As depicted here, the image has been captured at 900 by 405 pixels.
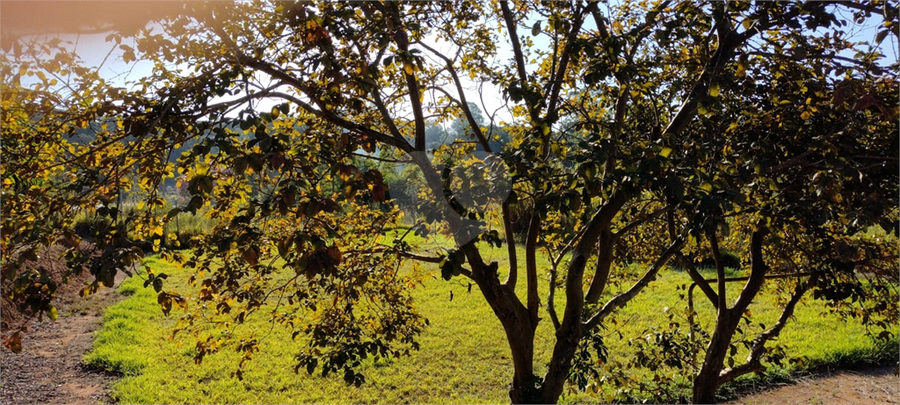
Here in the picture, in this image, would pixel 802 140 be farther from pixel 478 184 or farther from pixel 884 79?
pixel 478 184

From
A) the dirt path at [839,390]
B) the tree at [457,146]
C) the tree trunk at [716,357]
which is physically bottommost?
the dirt path at [839,390]

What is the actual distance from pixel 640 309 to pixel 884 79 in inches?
243

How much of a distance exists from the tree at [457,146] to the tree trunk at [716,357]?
0.05 feet

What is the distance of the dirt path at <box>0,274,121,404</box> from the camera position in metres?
5.48

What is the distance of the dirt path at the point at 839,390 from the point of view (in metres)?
5.09

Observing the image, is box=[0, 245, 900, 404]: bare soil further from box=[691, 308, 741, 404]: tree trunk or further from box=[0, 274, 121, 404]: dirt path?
Result: box=[691, 308, 741, 404]: tree trunk

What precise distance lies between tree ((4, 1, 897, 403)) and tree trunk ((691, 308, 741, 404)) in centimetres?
2

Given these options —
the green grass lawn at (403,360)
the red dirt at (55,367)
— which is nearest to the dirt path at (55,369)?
the red dirt at (55,367)

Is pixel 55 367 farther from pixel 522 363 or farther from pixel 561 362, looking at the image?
pixel 561 362

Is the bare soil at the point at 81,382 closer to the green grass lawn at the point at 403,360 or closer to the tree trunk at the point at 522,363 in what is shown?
the green grass lawn at the point at 403,360

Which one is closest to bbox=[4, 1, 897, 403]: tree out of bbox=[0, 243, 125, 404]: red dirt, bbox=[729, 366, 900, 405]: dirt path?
bbox=[729, 366, 900, 405]: dirt path

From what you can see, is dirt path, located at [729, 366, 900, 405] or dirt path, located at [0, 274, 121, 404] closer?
dirt path, located at [729, 366, 900, 405]

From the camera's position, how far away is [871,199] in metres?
1.94

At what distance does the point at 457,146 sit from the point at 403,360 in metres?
3.69
